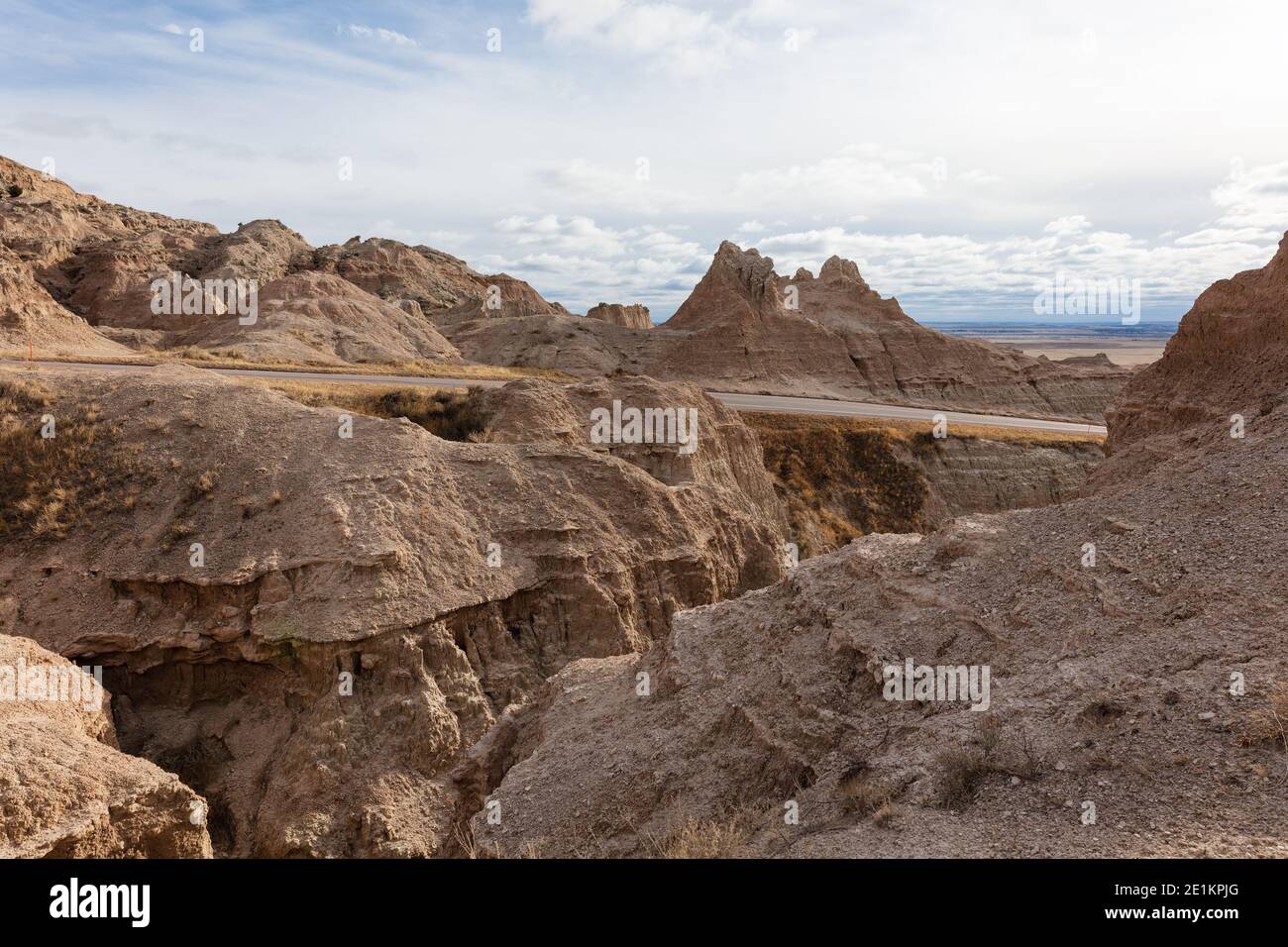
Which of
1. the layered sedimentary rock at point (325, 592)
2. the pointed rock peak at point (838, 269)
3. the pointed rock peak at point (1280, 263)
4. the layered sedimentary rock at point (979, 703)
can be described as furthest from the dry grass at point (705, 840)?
the pointed rock peak at point (838, 269)

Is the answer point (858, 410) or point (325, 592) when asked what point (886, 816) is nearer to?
point (325, 592)

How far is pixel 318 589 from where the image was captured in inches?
607

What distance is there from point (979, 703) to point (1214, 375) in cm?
878

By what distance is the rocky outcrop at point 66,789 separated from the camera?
963cm

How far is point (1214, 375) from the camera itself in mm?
12961

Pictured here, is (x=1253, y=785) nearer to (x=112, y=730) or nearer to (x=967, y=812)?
(x=967, y=812)

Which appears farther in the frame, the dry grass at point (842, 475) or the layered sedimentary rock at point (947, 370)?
the layered sedimentary rock at point (947, 370)

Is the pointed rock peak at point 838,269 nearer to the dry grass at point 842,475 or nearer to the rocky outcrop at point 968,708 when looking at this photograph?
the dry grass at point 842,475

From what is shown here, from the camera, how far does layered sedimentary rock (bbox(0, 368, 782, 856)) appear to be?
1480 cm

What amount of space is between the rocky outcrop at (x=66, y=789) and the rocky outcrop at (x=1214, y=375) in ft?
44.9

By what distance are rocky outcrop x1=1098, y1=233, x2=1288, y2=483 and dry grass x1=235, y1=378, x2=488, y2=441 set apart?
1520cm

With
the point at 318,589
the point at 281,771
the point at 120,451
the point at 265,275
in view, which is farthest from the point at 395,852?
the point at 265,275

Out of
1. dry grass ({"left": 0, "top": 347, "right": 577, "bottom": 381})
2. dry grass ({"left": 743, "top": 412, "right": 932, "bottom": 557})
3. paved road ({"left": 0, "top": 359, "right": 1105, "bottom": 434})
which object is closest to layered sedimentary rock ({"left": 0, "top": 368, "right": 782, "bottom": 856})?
dry grass ({"left": 0, "top": 347, "right": 577, "bottom": 381})

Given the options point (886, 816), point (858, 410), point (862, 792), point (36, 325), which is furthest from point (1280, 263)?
point (36, 325)
